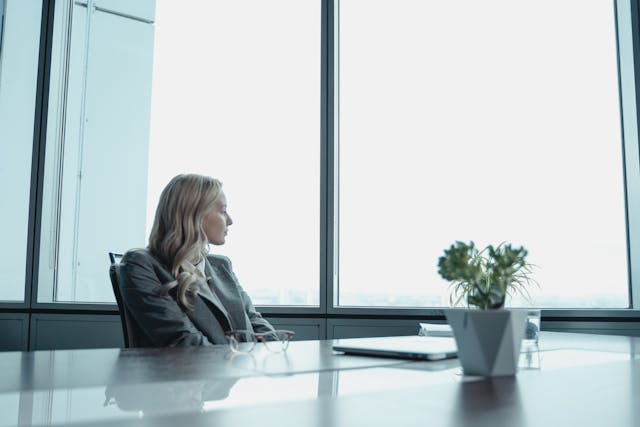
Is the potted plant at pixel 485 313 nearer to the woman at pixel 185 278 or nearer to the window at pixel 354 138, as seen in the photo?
the woman at pixel 185 278

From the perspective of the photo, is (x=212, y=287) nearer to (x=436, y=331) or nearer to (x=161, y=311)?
(x=161, y=311)

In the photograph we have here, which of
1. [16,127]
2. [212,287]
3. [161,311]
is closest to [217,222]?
[212,287]

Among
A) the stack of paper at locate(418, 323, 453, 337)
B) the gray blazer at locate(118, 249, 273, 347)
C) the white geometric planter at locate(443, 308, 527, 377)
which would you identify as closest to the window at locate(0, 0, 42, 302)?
the gray blazer at locate(118, 249, 273, 347)

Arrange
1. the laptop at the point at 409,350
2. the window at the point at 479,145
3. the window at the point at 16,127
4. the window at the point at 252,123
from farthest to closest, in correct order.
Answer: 1. the window at the point at 16,127
2. the window at the point at 252,123
3. the window at the point at 479,145
4. the laptop at the point at 409,350

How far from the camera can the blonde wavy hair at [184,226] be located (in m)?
2.26

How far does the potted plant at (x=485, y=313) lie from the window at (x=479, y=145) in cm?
223

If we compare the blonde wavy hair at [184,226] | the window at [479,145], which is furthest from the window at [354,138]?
the blonde wavy hair at [184,226]

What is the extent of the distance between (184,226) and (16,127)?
2.26 metres

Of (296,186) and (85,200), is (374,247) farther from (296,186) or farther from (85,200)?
(85,200)

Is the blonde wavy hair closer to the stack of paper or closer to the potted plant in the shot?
the stack of paper

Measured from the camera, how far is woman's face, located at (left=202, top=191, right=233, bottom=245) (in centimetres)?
247

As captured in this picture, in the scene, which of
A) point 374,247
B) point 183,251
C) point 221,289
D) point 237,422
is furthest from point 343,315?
point 237,422

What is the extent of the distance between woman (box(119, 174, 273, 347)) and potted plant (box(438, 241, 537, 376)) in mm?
1167

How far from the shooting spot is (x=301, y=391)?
885 mm
